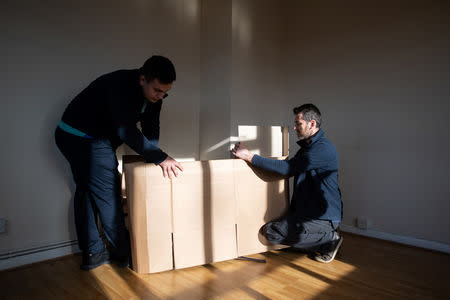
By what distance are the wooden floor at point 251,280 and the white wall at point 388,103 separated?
474mm

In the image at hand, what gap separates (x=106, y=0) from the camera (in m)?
2.14

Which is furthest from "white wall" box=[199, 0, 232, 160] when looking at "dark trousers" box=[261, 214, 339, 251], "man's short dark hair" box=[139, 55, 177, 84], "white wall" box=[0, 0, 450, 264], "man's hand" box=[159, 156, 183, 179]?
"man's short dark hair" box=[139, 55, 177, 84]

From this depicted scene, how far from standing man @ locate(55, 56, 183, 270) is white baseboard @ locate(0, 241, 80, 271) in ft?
0.96

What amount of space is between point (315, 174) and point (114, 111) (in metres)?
1.27

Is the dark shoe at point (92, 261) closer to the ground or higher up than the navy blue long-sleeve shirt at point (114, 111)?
closer to the ground

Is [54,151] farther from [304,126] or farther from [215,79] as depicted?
[304,126]

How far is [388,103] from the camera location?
2406 millimetres

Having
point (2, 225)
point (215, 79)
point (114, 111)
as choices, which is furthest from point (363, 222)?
point (2, 225)

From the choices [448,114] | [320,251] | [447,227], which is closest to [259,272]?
[320,251]

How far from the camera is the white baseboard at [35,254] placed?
1776mm

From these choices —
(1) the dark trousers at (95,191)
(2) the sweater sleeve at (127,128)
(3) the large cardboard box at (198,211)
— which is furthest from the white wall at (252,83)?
(3) the large cardboard box at (198,211)

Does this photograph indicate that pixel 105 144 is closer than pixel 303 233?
Yes

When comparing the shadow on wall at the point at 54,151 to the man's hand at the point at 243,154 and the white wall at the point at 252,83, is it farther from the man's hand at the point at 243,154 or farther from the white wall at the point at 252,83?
the man's hand at the point at 243,154

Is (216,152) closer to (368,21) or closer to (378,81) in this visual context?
(378,81)
